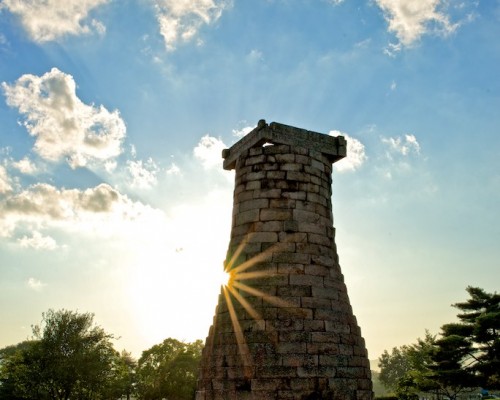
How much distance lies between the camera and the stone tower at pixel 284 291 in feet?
22.3

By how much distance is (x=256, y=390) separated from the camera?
661 centimetres

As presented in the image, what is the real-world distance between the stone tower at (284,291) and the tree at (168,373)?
32443mm

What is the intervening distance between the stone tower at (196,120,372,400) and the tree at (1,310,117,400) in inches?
959

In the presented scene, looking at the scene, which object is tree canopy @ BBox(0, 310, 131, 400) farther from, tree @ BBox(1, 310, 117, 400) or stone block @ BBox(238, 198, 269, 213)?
stone block @ BBox(238, 198, 269, 213)

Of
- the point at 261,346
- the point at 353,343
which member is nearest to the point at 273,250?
the point at 261,346

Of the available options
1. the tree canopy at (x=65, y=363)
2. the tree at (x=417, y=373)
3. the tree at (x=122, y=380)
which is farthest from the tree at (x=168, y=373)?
the tree at (x=417, y=373)

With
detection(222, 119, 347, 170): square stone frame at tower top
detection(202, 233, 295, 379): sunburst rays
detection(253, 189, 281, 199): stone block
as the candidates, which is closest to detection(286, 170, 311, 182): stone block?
detection(253, 189, 281, 199): stone block

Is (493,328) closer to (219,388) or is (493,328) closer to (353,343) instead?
(353,343)

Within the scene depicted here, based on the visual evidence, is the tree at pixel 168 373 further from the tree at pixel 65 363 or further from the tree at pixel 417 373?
the tree at pixel 417 373

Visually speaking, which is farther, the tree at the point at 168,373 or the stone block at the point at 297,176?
the tree at the point at 168,373

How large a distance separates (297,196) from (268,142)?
1.36 m

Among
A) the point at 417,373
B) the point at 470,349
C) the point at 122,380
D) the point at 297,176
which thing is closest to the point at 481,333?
the point at 470,349

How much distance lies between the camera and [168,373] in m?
38.1

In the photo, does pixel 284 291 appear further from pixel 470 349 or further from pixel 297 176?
pixel 470 349
